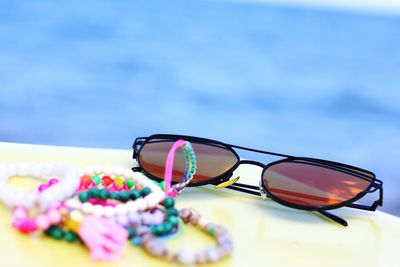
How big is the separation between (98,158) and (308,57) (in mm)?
1913

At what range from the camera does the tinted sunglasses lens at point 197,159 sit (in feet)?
2.05

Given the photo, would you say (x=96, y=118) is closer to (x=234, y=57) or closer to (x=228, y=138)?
(x=228, y=138)

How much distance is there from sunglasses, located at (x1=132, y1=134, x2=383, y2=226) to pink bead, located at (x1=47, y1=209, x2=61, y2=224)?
0.18m

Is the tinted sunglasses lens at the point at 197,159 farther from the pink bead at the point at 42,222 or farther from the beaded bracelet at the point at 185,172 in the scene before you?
the pink bead at the point at 42,222

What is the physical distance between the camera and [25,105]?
1.69 meters

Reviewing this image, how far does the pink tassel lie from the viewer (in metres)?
0.42

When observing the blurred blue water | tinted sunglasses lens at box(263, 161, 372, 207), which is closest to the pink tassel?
tinted sunglasses lens at box(263, 161, 372, 207)

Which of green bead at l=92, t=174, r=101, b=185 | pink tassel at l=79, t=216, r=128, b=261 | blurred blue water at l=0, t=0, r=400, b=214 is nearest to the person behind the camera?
pink tassel at l=79, t=216, r=128, b=261

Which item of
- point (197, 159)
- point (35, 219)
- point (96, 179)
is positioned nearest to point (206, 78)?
point (197, 159)

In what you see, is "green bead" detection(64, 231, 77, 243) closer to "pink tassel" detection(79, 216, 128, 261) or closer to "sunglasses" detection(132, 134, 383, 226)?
"pink tassel" detection(79, 216, 128, 261)

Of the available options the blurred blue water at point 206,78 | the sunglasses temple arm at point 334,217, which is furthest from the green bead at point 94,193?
the blurred blue water at point 206,78

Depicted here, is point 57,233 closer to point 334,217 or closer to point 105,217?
point 105,217

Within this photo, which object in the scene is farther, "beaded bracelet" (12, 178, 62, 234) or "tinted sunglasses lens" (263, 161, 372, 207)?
"tinted sunglasses lens" (263, 161, 372, 207)

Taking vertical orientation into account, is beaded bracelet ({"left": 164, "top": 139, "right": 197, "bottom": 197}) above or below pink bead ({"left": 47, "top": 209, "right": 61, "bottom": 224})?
above
